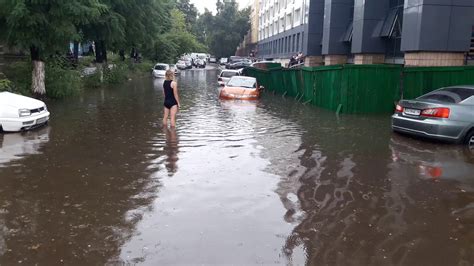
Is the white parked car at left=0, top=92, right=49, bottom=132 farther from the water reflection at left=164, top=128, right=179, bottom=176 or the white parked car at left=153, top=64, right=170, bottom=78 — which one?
the white parked car at left=153, top=64, right=170, bottom=78

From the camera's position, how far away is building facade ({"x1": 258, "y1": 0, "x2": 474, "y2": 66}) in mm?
19234

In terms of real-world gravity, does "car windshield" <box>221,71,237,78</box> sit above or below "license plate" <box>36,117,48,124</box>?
above

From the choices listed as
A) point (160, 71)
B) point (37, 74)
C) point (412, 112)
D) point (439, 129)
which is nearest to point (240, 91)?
point (37, 74)

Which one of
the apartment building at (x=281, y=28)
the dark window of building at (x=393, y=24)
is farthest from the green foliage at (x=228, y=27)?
the dark window of building at (x=393, y=24)

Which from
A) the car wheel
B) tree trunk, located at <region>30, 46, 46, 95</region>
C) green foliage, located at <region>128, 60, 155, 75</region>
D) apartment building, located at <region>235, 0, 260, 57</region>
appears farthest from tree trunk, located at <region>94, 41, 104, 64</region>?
apartment building, located at <region>235, 0, 260, 57</region>

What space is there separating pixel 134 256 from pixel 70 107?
14.0m

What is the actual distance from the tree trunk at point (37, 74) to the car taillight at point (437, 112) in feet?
47.5

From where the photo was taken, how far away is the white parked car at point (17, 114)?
36.4ft

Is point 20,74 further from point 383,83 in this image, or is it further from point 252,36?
point 252,36

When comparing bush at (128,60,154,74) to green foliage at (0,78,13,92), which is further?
bush at (128,60,154,74)

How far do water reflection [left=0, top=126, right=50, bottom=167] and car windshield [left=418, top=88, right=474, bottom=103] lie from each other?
Result: 8.81m

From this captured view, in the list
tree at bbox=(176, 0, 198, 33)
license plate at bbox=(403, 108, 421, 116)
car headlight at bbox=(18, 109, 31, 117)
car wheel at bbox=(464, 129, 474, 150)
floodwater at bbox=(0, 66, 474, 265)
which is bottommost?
floodwater at bbox=(0, 66, 474, 265)

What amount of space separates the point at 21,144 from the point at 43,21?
26.8 ft

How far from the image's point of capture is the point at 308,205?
6.30 meters
